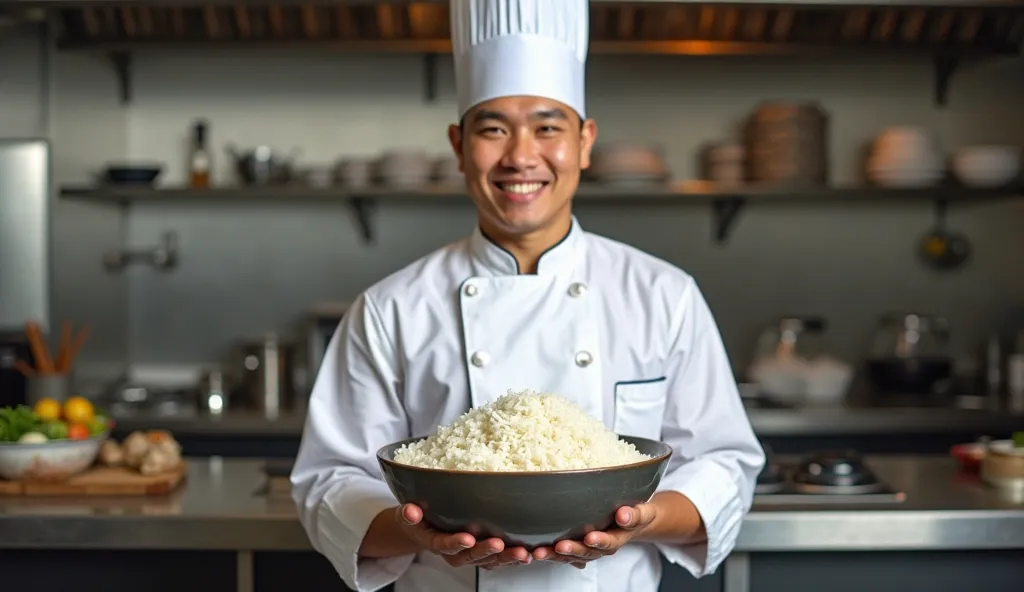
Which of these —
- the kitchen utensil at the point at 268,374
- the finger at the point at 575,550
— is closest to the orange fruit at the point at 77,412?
the finger at the point at 575,550

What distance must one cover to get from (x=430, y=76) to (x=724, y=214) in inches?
46.8

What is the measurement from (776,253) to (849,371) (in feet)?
1.96

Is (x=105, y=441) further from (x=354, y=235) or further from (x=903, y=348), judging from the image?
(x=903, y=348)

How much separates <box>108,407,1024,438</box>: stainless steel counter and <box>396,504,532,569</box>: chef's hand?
228 centimetres

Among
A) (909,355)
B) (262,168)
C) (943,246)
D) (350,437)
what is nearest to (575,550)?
(350,437)

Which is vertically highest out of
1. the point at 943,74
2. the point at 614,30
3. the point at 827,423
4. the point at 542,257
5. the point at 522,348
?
the point at 614,30

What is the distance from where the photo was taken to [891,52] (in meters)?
4.00

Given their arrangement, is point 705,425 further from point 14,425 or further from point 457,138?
point 14,425

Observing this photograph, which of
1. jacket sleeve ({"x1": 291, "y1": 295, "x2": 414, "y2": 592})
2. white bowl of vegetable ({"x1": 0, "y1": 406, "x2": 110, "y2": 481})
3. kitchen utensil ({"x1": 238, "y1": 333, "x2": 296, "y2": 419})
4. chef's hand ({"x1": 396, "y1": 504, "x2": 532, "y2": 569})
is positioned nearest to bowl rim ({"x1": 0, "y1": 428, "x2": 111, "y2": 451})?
white bowl of vegetable ({"x1": 0, "y1": 406, "x2": 110, "y2": 481})

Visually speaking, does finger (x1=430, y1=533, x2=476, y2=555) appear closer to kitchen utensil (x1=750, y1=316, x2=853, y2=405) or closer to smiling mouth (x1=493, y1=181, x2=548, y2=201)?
smiling mouth (x1=493, y1=181, x2=548, y2=201)

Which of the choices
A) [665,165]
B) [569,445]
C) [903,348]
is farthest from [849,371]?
[569,445]

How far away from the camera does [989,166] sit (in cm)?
386

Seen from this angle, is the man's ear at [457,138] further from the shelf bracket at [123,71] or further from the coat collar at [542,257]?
the shelf bracket at [123,71]

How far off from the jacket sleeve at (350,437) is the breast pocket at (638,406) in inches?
12.8
